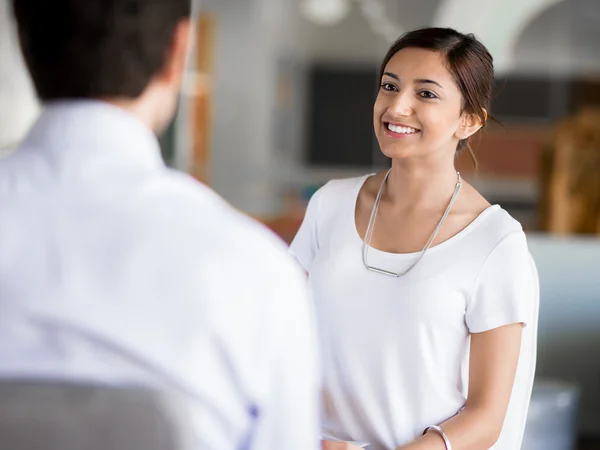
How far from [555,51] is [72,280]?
868cm

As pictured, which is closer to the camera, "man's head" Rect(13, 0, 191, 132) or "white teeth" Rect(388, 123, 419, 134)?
"man's head" Rect(13, 0, 191, 132)

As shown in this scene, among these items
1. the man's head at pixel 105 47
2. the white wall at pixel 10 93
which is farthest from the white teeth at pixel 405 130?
the white wall at pixel 10 93

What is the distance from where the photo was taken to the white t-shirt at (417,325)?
4.67 ft

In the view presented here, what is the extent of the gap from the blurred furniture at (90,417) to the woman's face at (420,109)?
0.72 meters

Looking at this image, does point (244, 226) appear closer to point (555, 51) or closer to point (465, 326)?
point (465, 326)

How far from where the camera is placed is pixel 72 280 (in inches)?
34.0

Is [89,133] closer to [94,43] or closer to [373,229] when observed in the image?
[94,43]

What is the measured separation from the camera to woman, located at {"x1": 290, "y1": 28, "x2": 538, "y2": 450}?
1414mm

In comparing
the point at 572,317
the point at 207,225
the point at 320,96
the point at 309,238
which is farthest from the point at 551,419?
the point at 320,96

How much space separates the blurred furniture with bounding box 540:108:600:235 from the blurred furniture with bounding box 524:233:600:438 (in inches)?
30.7

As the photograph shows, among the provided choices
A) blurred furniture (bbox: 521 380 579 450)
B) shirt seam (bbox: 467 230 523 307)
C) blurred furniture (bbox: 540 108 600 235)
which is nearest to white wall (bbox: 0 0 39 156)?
blurred furniture (bbox: 540 108 600 235)

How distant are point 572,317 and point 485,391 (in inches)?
109

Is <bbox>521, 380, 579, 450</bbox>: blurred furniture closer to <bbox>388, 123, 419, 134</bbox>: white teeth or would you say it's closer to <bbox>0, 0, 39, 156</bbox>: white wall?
<bbox>388, 123, 419, 134</bbox>: white teeth

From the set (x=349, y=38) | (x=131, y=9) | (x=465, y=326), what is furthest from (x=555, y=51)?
(x=131, y=9)
